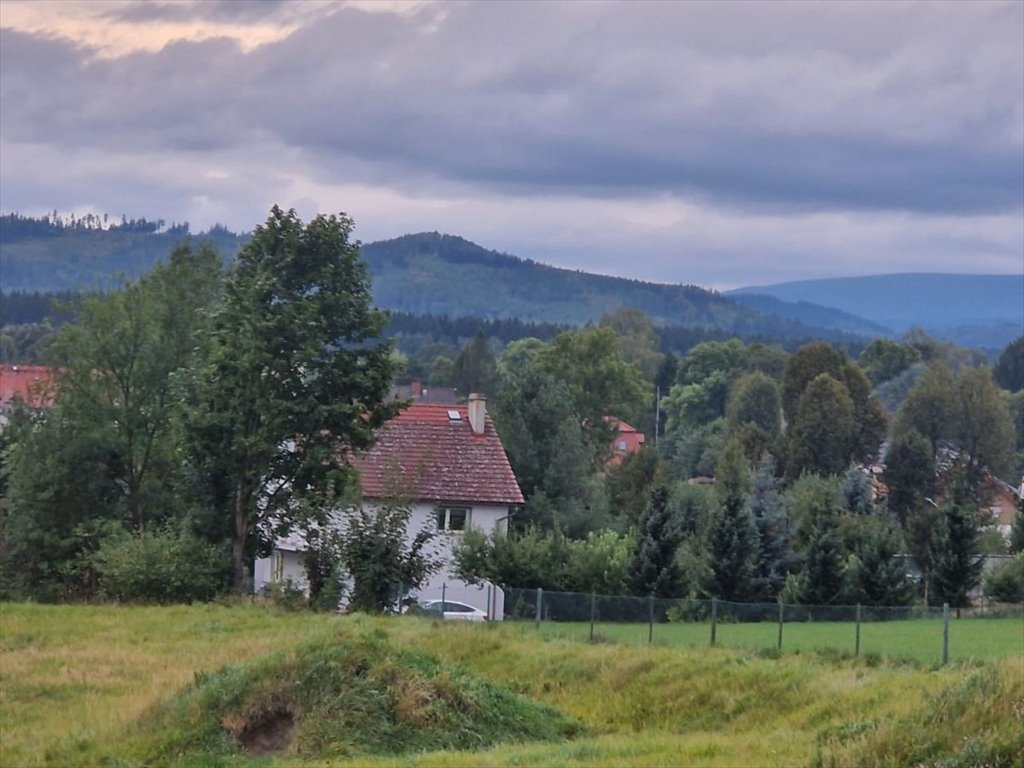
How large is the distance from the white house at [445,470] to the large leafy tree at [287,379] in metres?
4.08

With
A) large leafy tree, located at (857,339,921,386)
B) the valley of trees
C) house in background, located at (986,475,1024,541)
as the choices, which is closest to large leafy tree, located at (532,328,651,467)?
the valley of trees

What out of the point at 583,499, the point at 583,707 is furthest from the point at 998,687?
the point at 583,499

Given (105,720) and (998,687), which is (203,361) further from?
(998,687)

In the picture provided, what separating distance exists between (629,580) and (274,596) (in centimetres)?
1507

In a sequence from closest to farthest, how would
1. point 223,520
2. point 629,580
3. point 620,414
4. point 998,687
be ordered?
1. point 998,687
2. point 223,520
3. point 629,580
4. point 620,414

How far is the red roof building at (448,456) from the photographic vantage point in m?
51.8

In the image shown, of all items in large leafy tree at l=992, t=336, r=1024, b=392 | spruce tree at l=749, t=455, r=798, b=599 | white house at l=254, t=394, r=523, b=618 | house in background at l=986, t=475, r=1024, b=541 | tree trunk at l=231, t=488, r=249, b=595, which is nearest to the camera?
tree trunk at l=231, t=488, r=249, b=595

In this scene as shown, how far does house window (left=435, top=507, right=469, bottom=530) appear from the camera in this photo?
51219 mm

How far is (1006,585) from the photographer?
50.2m

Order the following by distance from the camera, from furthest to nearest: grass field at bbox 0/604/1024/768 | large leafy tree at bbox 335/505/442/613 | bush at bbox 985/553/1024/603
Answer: bush at bbox 985/553/1024/603 < large leafy tree at bbox 335/505/442/613 < grass field at bbox 0/604/1024/768

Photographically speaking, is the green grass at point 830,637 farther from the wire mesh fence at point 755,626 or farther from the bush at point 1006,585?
the bush at point 1006,585

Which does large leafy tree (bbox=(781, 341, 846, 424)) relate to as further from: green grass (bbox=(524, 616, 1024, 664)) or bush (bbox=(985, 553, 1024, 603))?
green grass (bbox=(524, 616, 1024, 664))

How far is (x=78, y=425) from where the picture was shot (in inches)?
2072

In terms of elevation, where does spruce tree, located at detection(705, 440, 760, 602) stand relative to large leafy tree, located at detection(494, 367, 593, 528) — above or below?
below
